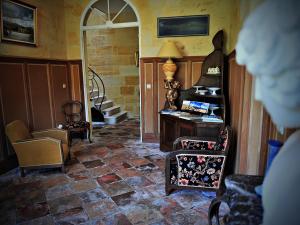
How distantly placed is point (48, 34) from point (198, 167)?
12.6ft

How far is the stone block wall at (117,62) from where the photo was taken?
7523mm

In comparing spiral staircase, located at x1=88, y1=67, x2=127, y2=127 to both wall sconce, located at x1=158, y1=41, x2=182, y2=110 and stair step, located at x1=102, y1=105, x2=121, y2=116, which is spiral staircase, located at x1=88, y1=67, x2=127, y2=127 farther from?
wall sconce, located at x1=158, y1=41, x2=182, y2=110

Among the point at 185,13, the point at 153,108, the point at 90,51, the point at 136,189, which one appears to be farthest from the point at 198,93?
the point at 90,51

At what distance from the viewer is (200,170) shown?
266 cm

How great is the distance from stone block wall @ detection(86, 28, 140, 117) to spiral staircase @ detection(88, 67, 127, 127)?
23 centimetres

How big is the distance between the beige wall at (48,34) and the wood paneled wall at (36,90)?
131 millimetres

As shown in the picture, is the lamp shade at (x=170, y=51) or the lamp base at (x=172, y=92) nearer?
the lamp shade at (x=170, y=51)

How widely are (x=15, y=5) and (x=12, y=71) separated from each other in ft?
3.42

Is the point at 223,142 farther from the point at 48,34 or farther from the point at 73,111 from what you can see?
the point at 48,34

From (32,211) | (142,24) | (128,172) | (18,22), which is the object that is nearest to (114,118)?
(142,24)

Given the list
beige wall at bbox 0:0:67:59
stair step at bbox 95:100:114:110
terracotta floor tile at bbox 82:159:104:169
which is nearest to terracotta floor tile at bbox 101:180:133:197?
terracotta floor tile at bbox 82:159:104:169

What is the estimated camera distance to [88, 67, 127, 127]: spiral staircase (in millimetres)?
6938

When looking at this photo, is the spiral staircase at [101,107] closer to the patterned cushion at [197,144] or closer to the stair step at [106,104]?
the stair step at [106,104]

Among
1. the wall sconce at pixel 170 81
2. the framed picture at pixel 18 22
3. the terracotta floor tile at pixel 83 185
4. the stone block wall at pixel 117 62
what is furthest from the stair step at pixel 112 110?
the terracotta floor tile at pixel 83 185
